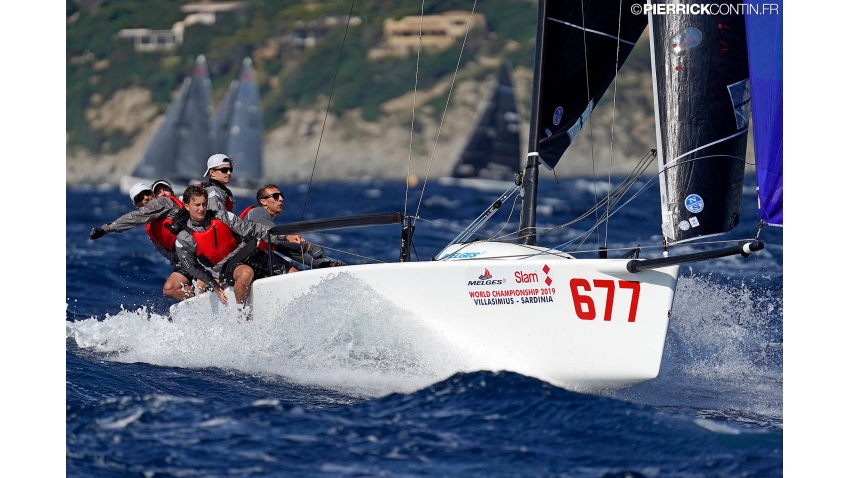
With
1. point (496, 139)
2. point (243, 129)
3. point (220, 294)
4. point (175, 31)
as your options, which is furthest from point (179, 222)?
point (175, 31)

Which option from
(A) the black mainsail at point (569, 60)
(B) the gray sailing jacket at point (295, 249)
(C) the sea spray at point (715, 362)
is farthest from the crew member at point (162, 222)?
(C) the sea spray at point (715, 362)

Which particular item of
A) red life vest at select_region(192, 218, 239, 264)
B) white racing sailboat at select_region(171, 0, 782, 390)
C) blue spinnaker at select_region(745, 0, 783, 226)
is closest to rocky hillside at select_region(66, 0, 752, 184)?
red life vest at select_region(192, 218, 239, 264)

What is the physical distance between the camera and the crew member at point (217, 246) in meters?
6.19

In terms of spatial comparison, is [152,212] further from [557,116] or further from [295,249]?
[557,116]

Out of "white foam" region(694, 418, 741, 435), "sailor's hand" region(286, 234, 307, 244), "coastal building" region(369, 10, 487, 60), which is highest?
"coastal building" region(369, 10, 487, 60)

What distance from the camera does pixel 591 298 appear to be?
5.03 m

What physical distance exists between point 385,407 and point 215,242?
2.01 m

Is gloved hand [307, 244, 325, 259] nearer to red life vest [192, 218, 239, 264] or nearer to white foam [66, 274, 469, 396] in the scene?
red life vest [192, 218, 239, 264]

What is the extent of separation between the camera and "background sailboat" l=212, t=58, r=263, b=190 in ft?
91.9

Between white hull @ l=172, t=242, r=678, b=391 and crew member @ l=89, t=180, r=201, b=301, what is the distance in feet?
4.98

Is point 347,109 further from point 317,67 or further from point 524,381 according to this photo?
point 524,381

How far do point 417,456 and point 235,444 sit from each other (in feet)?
2.35

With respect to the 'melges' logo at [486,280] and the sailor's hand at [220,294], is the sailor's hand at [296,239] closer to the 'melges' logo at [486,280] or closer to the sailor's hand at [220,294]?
the sailor's hand at [220,294]
